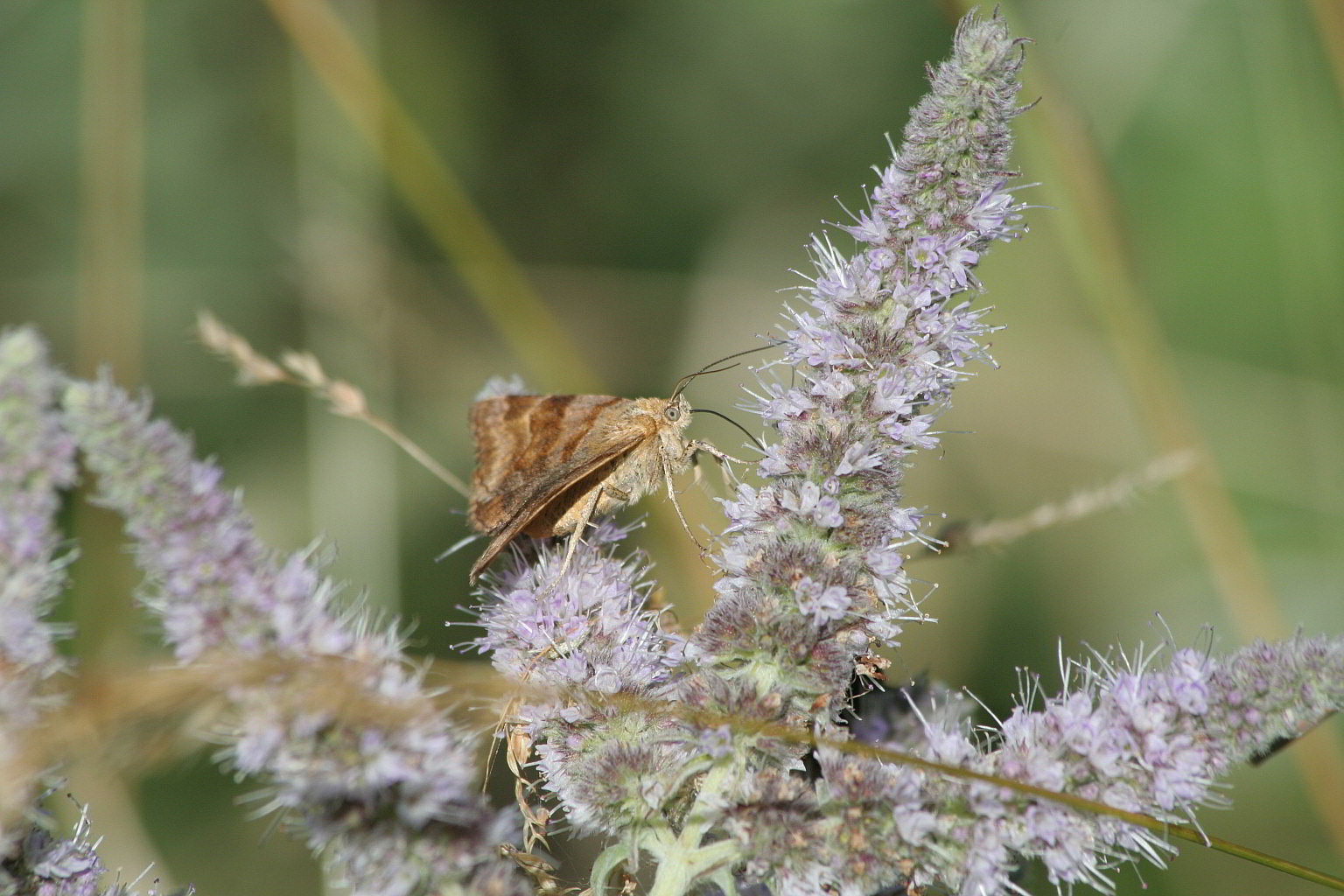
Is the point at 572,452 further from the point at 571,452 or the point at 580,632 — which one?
the point at 580,632

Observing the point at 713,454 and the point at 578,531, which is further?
the point at 713,454

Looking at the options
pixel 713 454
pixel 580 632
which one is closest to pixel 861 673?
pixel 580 632

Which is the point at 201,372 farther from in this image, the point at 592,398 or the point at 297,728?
the point at 297,728

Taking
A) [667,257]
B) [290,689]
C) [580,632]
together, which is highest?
[667,257]

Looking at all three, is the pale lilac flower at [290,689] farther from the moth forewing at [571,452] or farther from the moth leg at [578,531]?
the moth forewing at [571,452]

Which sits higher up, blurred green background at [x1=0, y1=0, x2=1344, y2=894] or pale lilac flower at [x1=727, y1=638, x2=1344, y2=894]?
blurred green background at [x1=0, y1=0, x2=1344, y2=894]

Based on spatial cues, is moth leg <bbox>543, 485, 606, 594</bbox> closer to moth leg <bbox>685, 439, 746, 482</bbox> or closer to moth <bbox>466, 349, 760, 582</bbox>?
moth <bbox>466, 349, 760, 582</bbox>

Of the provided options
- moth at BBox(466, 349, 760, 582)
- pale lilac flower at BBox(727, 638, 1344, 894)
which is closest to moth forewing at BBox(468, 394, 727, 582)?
moth at BBox(466, 349, 760, 582)
